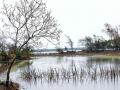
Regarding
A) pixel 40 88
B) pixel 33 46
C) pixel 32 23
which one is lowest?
pixel 40 88

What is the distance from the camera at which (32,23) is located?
19656 millimetres

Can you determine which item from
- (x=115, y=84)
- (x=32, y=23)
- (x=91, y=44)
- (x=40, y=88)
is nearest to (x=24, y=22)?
(x=32, y=23)

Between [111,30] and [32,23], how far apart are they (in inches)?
2843

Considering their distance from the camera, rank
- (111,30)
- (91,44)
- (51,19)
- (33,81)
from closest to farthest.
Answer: (51,19), (33,81), (111,30), (91,44)

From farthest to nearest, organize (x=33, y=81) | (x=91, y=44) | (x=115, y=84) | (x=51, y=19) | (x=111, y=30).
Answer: (x=91, y=44), (x=111, y=30), (x=33, y=81), (x=115, y=84), (x=51, y=19)

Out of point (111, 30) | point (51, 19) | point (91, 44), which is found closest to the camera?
point (51, 19)

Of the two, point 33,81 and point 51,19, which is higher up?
point 51,19

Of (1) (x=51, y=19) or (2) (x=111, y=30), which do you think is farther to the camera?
(2) (x=111, y=30)

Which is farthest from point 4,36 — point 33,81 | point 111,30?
point 111,30

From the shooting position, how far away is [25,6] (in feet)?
63.7

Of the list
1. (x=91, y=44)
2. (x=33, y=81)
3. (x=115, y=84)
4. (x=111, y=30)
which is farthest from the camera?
(x=91, y=44)

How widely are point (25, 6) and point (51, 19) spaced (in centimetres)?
182

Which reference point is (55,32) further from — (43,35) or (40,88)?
(40,88)

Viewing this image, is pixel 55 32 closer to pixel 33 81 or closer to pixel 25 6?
pixel 25 6
